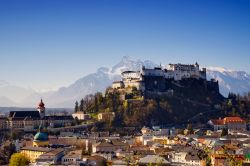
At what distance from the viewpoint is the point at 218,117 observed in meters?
99.7

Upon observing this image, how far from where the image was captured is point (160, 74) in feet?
336

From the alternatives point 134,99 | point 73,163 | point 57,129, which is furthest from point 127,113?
point 73,163

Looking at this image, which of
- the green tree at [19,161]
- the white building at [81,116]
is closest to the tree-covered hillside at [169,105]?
the white building at [81,116]

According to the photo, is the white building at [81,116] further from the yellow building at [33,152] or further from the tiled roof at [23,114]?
the yellow building at [33,152]

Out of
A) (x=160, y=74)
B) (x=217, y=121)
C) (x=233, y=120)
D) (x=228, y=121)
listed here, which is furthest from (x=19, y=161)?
(x=160, y=74)

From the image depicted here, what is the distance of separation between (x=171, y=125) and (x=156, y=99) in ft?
18.0

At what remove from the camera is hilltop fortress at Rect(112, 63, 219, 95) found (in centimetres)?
9906

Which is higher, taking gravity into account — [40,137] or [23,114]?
[23,114]

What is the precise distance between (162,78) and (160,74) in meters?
1.37

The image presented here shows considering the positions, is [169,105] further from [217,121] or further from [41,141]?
[41,141]

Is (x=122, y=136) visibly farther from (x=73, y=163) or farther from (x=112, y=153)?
(x=73, y=163)

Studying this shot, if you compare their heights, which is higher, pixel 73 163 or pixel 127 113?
pixel 127 113

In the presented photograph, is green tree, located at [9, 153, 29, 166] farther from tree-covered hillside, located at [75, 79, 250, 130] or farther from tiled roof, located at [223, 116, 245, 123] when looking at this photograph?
tiled roof, located at [223, 116, 245, 123]

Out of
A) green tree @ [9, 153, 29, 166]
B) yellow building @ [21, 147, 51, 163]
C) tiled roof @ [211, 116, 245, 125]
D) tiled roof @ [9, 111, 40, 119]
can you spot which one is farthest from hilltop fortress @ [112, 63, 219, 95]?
green tree @ [9, 153, 29, 166]
